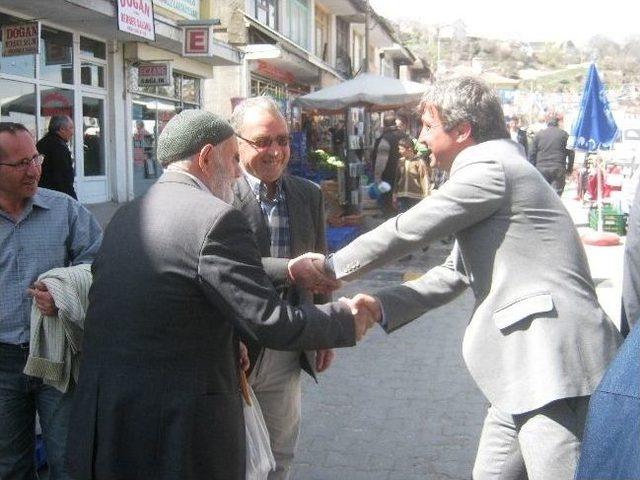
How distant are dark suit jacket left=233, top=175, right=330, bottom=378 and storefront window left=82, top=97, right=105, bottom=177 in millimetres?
11153

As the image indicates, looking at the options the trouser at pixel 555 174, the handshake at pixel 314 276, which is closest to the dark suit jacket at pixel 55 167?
the handshake at pixel 314 276

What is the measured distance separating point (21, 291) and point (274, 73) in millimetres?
20328

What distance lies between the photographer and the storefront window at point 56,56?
12.7m

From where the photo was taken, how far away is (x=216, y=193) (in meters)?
2.62

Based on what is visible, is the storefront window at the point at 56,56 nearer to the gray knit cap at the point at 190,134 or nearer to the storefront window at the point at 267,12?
the storefront window at the point at 267,12

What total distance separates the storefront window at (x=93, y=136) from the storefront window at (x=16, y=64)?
158 centimetres

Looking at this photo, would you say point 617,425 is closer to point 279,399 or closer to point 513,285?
point 513,285

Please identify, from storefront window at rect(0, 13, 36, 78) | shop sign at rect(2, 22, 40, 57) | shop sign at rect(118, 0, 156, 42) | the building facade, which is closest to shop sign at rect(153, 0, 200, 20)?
the building facade

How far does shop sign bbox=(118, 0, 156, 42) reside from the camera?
1172 cm

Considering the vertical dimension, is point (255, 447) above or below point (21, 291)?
below

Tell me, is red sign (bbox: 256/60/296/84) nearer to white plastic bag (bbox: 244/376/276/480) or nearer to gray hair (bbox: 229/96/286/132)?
gray hair (bbox: 229/96/286/132)

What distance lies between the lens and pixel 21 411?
323 centimetres

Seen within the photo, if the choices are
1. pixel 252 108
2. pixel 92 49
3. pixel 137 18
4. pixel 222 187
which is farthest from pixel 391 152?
pixel 222 187

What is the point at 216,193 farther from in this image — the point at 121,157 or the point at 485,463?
the point at 121,157
